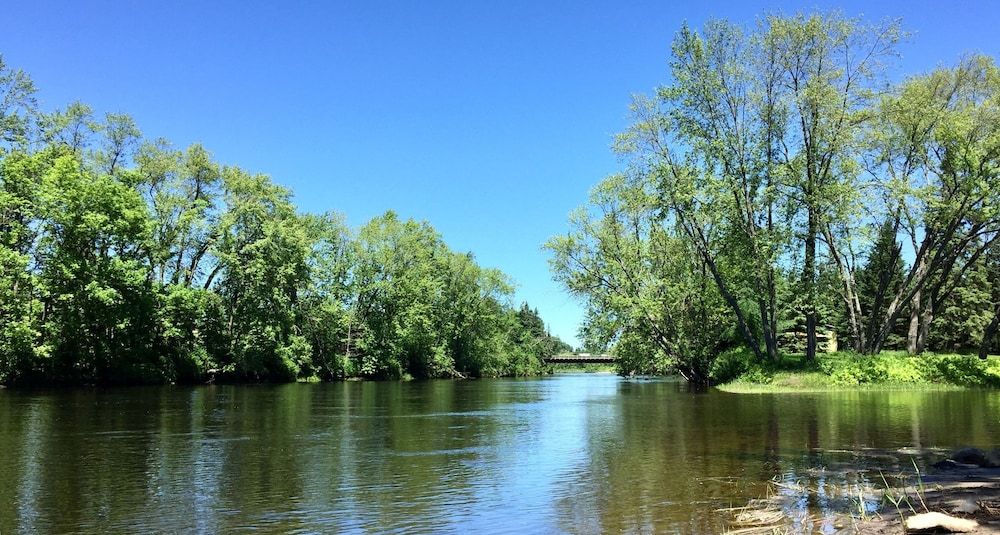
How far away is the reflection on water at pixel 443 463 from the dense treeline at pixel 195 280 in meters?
20.5

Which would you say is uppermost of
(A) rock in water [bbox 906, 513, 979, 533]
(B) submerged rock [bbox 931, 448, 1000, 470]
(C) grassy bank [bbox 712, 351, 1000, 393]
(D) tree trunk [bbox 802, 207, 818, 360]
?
(D) tree trunk [bbox 802, 207, 818, 360]

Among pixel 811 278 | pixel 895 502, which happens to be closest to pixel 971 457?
pixel 895 502

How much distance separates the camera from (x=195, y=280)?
58906mm

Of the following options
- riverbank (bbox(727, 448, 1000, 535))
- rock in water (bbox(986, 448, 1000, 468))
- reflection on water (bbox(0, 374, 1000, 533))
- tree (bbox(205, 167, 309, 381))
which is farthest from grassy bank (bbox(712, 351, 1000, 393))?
tree (bbox(205, 167, 309, 381))

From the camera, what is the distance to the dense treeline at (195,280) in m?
43.7

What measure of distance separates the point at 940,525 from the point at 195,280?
60.3m

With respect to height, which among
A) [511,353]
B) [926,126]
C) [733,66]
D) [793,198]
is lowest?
[511,353]

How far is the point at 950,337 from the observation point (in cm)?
6694

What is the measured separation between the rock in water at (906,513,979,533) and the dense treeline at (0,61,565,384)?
46538mm

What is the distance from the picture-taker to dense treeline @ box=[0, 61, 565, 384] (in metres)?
43.7

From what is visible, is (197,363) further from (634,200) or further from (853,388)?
(853,388)

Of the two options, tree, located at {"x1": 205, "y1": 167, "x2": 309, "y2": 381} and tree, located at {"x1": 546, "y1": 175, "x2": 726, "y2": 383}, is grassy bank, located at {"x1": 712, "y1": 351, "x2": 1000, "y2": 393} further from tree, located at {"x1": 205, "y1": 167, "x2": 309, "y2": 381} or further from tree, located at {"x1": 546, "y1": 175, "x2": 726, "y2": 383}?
tree, located at {"x1": 205, "y1": 167, "x2": 309, "y2": 381}

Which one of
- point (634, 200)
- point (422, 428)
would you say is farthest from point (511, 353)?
point (422, 428)

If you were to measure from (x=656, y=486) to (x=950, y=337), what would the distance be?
69.6 metres
